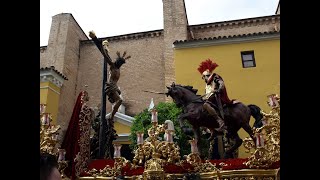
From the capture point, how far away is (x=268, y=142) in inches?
203

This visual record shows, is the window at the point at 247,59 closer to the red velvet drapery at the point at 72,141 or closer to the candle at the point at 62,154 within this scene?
the red velvet drapery at the point at 72,141

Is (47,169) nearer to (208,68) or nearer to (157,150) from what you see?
(157,150)

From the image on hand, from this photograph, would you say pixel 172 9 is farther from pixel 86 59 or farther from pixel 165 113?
pixel 165 113

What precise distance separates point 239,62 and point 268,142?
37.3 feet

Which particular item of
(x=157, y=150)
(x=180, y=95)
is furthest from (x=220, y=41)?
(x=157, y=150)

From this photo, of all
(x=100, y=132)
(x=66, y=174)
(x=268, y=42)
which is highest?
(x=268, y=42)

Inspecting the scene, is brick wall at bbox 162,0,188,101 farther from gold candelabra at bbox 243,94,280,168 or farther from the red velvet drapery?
gold candelabra at bbox 243,94,280,168

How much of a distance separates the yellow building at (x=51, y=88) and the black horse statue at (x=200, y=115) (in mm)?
10321

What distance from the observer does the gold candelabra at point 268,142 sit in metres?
5.01

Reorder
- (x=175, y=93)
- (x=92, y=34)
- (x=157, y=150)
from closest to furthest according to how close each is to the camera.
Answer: (x=157, y=150) → (x=92, y=34) → (x=175, y=93)

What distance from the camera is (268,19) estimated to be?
19531 mm

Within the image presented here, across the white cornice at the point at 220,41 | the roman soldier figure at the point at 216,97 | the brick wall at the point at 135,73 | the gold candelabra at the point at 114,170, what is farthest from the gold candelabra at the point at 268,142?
the brick wall at the point at 135,73
